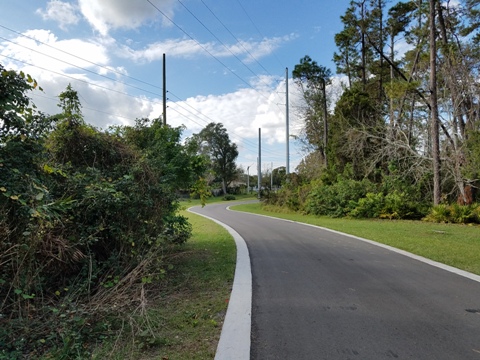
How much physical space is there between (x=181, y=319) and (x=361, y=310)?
2.38 m

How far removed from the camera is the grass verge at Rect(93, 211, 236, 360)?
129 inches

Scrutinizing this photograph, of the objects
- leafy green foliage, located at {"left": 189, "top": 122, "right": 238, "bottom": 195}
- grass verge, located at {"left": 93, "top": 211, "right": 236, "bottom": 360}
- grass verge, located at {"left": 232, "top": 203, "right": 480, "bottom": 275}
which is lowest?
grass verge, located at {"left": 93, "top": 211, "right": 236, "bottom": 360}

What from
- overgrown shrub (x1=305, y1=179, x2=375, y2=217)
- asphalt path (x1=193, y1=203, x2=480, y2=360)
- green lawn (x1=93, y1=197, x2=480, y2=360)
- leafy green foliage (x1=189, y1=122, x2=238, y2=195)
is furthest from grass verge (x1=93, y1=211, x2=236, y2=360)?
leafy green foliage (x1=189, y1=122, x2=238, y2=195)

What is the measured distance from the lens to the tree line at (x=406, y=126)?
1692 cm

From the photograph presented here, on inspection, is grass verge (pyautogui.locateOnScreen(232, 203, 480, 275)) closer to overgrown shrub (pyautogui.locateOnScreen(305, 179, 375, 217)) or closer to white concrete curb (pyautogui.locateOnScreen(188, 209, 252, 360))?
white concrete curb (pyautogui.locateOnScreen(188, 209, 252, 360))

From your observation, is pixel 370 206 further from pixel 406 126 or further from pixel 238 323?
pixel 238 323

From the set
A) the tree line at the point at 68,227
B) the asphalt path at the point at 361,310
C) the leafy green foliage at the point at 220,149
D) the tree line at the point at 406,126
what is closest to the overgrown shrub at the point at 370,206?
the tree line at the point at 406,126

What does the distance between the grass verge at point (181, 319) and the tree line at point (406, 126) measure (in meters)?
13.7

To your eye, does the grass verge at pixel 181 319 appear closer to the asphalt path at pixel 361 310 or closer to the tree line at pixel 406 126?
the asphalt path at pixel 361 310

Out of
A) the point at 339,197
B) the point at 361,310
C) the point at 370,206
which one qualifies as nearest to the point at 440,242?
the point at 361,310

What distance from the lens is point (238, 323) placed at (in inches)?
158

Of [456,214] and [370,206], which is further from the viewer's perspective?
[370,206]

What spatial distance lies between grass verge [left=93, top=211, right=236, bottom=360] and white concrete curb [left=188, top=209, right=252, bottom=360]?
91 mm

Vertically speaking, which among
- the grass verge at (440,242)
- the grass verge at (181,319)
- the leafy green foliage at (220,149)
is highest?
the leafy green foliage at (220,149)
